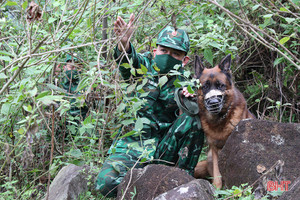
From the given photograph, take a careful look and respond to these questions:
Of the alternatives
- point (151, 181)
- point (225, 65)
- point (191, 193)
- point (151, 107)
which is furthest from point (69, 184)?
point (225, 65)

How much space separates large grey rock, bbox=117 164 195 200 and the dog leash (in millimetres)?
1027

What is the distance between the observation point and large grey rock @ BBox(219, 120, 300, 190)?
11.0ft

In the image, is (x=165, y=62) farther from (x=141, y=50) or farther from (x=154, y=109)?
(x=141, y=50)

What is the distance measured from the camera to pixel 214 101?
4121mm

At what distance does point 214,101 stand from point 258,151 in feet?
2.78

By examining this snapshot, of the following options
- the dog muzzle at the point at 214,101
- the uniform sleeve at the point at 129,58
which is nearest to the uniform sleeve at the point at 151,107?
the uniform sleeve at the point at 129,58

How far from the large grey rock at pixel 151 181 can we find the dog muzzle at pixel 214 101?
3.38 ft

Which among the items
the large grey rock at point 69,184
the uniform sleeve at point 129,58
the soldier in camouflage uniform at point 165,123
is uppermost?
the uniform sleeve at point 129,58

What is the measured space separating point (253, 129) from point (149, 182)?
120cm

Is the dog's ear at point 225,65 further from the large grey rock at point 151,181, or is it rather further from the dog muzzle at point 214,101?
the large grey rock at point 151,181

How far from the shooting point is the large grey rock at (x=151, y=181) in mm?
3316

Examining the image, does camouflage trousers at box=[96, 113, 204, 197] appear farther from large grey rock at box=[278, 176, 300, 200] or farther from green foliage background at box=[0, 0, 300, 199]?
large grey rock at box=[278, 176, 300, 200]

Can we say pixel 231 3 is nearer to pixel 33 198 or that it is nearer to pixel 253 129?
pixel 253 129

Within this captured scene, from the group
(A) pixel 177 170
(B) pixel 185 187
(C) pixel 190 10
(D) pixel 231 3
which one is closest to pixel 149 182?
(A) pixel 177 170
